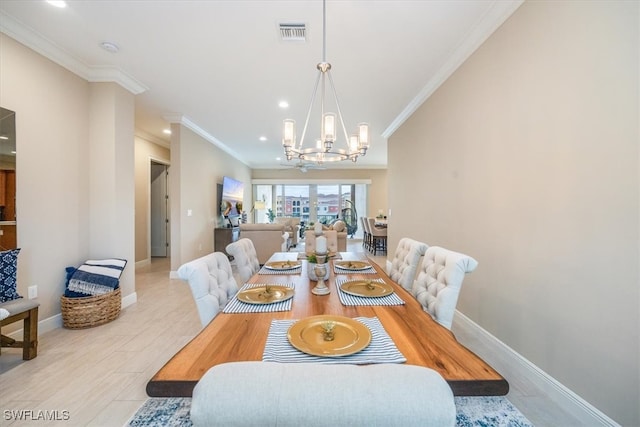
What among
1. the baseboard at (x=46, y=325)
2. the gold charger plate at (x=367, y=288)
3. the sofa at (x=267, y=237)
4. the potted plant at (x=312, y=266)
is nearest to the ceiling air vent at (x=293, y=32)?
the potted plant at (x=312, y=266)

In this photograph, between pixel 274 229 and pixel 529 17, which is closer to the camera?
pixel 529 17

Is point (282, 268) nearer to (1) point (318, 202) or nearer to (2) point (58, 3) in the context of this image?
(2) point (58, 3)

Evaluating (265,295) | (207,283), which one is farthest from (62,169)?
(265,295)

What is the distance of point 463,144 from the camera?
270 cm

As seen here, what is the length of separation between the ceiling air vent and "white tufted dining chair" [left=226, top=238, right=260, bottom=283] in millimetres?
1835

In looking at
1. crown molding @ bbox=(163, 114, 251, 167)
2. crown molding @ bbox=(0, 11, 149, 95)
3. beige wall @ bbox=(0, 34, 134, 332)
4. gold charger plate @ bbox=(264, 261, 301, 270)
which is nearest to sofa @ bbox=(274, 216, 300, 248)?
crown molding @ bbox=(163, 114, 251, 167)

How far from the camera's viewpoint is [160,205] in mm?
6582

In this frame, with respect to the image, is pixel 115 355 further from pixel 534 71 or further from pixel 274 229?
pixel 534 71

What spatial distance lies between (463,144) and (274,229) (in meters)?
3.79

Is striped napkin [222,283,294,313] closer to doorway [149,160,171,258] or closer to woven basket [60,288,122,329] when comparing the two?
woven basket [60,288,122,329]

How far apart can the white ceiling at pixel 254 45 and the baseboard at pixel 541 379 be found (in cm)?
255

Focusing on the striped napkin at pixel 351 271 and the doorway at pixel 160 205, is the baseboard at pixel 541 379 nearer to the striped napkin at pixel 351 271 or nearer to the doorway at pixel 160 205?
the striped napkin at pixel 351 271

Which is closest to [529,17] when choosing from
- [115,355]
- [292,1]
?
[292,1]

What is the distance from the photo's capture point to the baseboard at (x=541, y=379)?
1.47m
